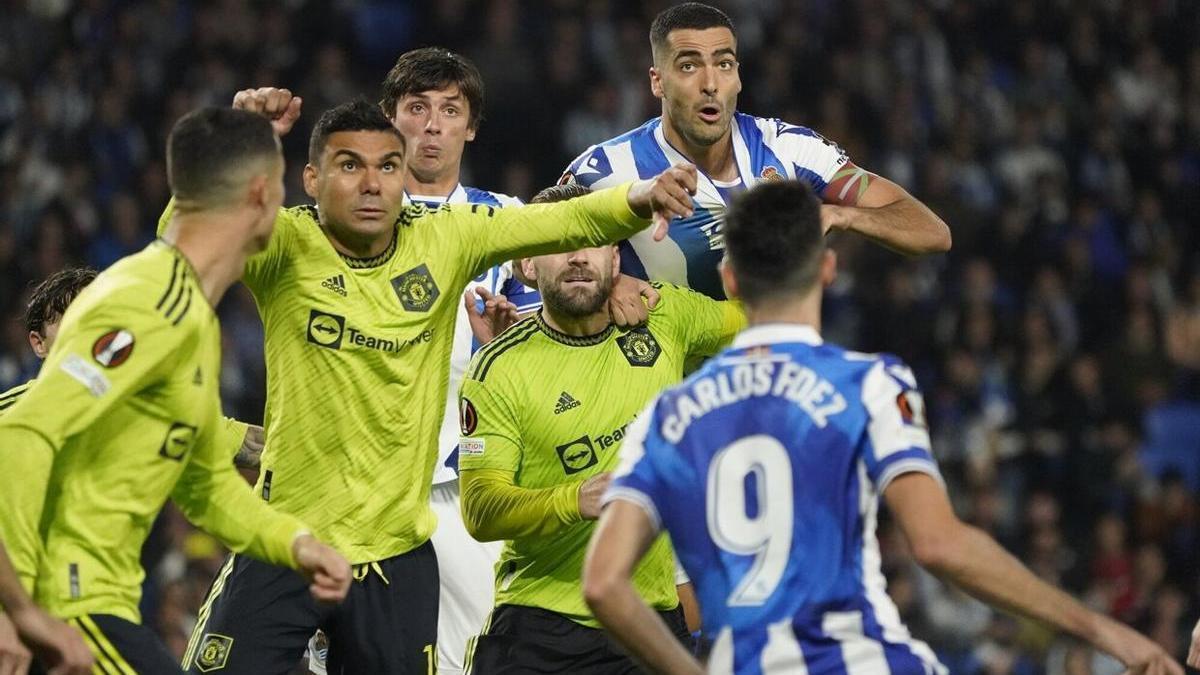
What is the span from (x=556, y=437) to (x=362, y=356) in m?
0.97

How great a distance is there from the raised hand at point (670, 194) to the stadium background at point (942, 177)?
6604 millimetres

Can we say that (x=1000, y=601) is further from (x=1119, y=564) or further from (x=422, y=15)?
(x=422, y=15)

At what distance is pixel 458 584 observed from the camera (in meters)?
8.16

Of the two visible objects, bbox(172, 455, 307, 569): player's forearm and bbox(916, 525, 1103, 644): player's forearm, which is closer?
bbox(916, 525, 1103, 644): player's forearm

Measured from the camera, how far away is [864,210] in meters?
7.18

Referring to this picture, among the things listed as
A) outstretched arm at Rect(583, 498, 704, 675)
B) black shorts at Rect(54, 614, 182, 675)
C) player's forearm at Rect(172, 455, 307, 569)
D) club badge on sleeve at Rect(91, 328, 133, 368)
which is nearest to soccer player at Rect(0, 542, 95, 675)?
black shorts at Rect(54, 614, 182, 675)

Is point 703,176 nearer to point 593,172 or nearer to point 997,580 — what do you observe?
point 593,172

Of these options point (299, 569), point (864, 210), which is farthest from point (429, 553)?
point (864, 210)

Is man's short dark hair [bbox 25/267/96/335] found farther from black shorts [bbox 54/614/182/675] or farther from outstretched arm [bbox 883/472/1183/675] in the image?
outstretched arm [bbox 883/472/1183/675]

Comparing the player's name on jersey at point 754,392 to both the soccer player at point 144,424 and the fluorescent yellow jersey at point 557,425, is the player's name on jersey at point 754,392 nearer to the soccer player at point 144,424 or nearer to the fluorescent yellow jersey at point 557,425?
the soccer player at point 144,424

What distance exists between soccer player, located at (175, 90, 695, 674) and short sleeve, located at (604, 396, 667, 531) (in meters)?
1.51

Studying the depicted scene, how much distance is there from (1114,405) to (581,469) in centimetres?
881

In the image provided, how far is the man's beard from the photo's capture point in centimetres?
685

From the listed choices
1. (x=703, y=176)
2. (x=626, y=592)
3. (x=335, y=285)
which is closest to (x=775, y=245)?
(x=626, y=592)
